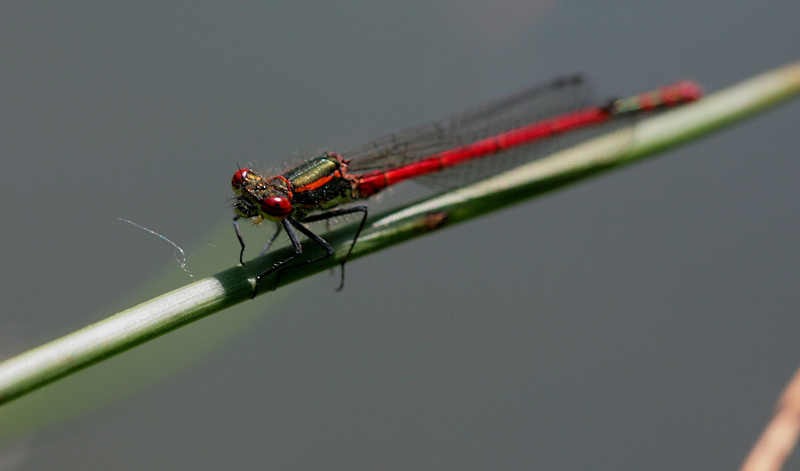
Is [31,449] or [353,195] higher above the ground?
[353,195]

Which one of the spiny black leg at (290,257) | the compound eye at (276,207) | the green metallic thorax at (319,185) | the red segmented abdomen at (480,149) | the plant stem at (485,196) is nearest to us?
the plant stem at (485,196)

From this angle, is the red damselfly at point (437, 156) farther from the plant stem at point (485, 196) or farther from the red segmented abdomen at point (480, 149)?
the plant stem at point (485, 196)

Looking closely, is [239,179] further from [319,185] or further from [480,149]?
[480,149]

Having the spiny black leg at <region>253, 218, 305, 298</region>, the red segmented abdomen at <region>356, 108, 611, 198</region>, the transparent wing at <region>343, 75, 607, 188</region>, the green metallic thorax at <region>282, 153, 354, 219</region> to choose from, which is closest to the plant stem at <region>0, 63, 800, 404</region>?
the spiny black leg at <region>253, 218, 305, 298</region>

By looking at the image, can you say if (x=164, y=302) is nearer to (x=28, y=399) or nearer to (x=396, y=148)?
(x=28, y=399)

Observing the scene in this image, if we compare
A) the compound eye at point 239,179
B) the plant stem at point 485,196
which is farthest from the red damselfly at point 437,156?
the plant stem at point 485,196

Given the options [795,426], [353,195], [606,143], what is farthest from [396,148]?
[795,426]

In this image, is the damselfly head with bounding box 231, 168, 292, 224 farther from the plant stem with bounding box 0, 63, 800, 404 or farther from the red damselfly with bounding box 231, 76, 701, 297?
the plant stem with bounding box 0, 63, 800, 404
